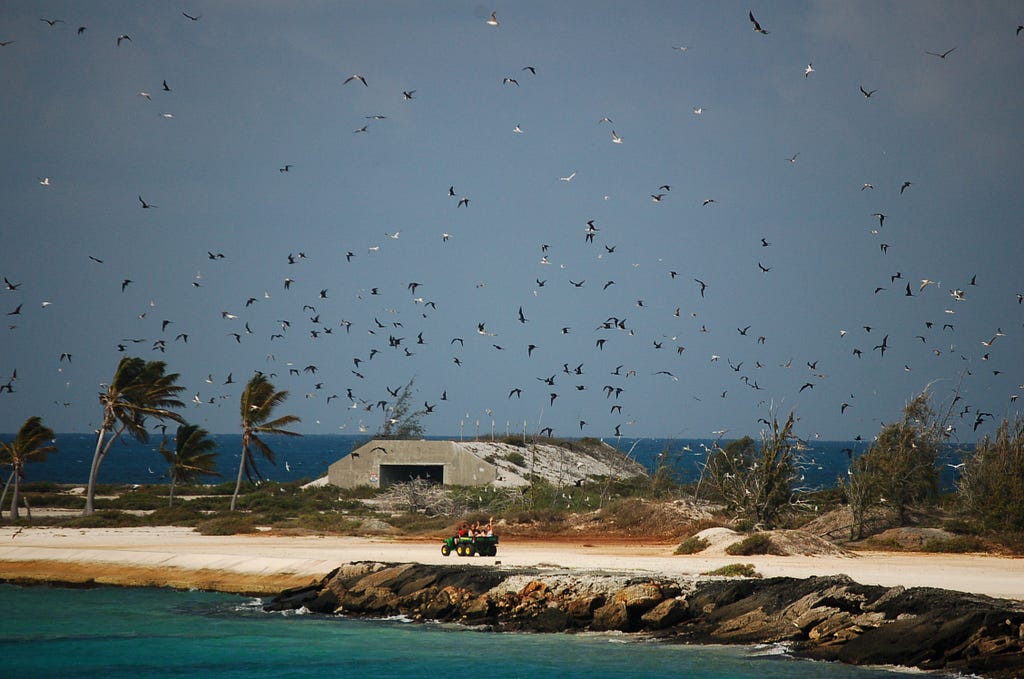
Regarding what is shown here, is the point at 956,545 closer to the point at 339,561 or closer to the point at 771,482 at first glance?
the point at 771,482

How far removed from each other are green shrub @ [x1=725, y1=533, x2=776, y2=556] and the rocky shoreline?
697cm

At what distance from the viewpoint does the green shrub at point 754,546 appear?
34375 millimetres

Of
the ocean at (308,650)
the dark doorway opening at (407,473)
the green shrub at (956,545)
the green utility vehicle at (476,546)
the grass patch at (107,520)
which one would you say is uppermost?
the dark doorway opening at (407,473)

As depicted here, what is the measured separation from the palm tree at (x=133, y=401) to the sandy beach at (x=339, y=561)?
7856mm

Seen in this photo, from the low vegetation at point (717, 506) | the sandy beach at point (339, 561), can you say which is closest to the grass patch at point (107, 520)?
the low vegetation at point (717, 506)

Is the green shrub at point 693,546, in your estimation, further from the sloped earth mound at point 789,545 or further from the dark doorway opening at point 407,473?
the dark doorway opening at point 407,473

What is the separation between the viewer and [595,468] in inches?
3487

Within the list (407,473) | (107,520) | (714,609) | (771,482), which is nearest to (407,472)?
(407,473)

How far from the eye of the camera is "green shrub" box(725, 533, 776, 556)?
1353 inches

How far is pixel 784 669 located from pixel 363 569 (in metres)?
14.1

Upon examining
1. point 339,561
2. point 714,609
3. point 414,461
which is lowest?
point 339,561

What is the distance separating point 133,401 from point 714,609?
3419 cm

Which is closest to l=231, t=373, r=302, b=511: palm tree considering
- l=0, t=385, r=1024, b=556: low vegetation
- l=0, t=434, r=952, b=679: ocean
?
l=0, t=385, r=1024, b=556: low vegetation

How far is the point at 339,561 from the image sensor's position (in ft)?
112
